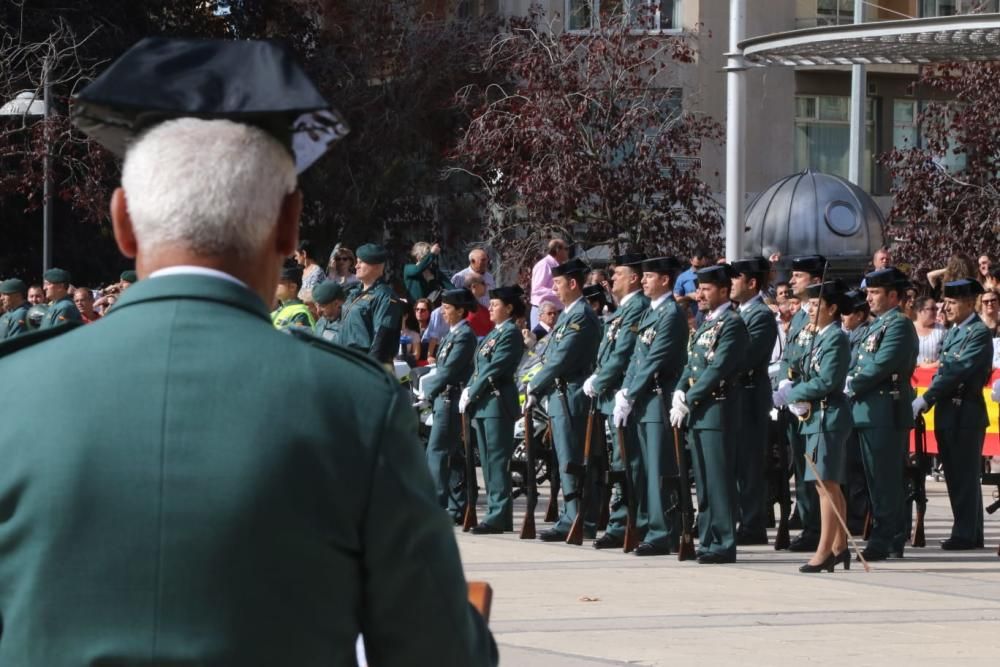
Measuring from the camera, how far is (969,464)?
1279 centimetres

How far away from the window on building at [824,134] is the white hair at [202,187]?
3546 centimetres

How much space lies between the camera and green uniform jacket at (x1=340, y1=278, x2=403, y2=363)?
44.7ft

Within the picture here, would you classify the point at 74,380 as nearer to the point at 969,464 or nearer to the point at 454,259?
the point at 969,464

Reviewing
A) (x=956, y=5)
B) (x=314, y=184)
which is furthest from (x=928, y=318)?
(x=956, y=5)

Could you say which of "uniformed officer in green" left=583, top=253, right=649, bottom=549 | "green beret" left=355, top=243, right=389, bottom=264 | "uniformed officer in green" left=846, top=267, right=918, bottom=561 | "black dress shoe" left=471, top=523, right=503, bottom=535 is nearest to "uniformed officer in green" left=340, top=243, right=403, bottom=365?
"green beret" left=355, top=243, right=389, bottom=264

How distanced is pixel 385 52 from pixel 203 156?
28410 mm

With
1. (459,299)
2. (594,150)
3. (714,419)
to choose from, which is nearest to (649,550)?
(714,419)

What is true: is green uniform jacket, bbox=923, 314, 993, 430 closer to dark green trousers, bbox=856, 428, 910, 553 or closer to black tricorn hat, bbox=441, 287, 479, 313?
dark green trousers, bbox=856, 428, 910, 553

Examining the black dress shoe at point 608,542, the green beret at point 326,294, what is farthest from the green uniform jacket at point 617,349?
the green beret at point 326,294

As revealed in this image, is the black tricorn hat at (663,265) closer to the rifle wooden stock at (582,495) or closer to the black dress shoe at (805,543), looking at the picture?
the rifle wooden stock at (582,495)

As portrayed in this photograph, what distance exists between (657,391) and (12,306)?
10.2 m

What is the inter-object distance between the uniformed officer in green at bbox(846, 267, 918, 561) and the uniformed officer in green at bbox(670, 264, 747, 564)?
885 mm

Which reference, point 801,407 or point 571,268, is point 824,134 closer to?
point 571,268

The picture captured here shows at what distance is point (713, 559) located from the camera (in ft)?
38.3
